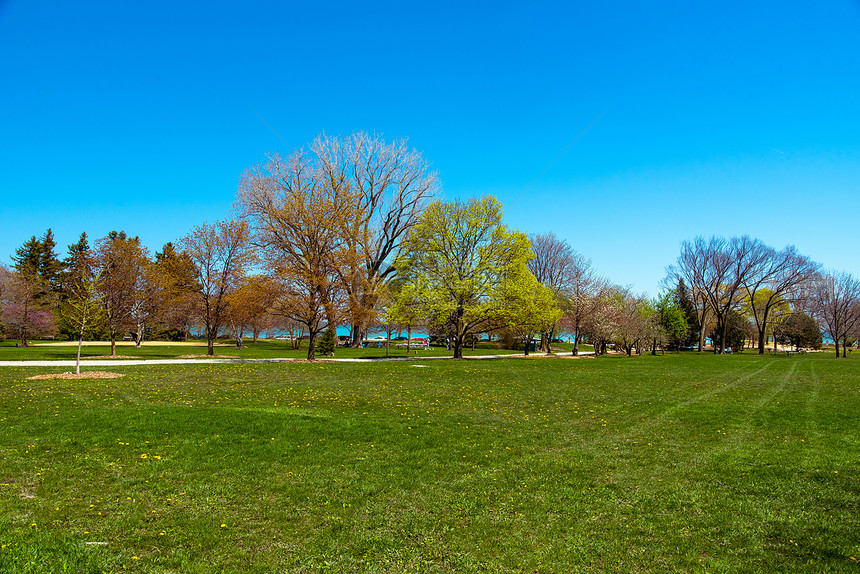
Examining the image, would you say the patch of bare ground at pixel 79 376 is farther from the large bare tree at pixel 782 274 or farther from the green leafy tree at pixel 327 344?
the large bare tree at pixel 782 274

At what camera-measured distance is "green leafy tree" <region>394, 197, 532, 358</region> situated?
32.2 m

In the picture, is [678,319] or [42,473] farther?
[678,319]

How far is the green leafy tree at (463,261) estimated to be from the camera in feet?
106

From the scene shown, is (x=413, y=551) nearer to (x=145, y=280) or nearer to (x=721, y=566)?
(x=721, y=566)

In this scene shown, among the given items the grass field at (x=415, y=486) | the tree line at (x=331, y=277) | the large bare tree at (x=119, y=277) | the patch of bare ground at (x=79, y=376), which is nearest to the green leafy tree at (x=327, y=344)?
the tree line at (x=331, y=277)

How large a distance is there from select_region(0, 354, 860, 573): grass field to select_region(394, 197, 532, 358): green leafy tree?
62.5ft

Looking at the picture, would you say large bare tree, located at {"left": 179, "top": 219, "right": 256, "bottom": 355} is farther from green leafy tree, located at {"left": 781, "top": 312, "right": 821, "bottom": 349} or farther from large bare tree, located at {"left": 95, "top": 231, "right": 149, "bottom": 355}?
green leafy tree, located at {"left": 781, "top": 312, "right": 821, "bottom": 349}

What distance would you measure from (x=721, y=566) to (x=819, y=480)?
3961mm

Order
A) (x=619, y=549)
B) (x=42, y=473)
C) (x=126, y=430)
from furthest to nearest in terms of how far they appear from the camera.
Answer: (x=126, y=430), (x=42, y=473), (x=619, y=549)

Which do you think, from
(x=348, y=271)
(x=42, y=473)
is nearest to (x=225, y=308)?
(x=348, y=271)

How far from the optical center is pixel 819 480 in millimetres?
6996

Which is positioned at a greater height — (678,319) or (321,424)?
(678,319)

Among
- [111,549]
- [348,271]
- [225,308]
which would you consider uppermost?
[348,271]

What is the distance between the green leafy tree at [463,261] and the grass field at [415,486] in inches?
750
